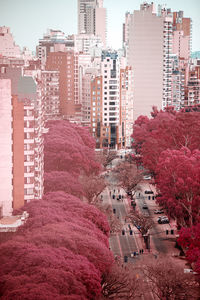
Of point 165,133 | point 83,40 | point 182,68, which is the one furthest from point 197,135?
point 83,40

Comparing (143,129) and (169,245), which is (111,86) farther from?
(169,245)

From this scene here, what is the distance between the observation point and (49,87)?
80.8 metres

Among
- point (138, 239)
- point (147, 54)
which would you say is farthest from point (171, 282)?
point (147, 54)

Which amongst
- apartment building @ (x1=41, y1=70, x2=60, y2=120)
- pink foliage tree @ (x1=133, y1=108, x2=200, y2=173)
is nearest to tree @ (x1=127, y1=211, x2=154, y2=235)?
pink foliage tree @ (x1=133, y1=108, x2=200, y2=173)

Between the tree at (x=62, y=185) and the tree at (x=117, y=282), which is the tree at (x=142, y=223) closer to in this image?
the tree at (x=62, y=185)

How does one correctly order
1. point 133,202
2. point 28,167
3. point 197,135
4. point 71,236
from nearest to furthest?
point 71,236 → point 28,167 → point 133,202 → point 197,135

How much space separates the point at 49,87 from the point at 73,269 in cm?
5713

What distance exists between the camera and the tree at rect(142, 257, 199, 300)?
27625mm

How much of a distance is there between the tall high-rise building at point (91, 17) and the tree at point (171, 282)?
15200cm

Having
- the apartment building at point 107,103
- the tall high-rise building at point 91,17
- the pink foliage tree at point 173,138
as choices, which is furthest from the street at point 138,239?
the tall high-rise building at point 91,17

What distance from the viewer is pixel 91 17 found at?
17750cm

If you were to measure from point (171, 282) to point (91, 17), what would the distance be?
15588cm

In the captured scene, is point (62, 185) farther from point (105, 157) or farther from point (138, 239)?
point (105, 157)

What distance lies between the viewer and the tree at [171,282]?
2762 cm
